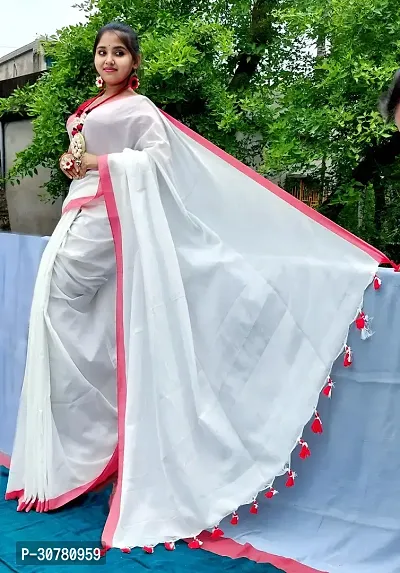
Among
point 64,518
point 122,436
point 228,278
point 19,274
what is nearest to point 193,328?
point 228,278

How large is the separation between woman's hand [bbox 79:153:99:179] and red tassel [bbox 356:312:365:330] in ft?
2.78

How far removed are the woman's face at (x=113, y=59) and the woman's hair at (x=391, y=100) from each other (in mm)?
917

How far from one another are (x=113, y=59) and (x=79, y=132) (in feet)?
0.77

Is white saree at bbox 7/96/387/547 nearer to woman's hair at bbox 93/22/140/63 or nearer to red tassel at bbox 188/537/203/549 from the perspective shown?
red tassel at bbox 188/537/203/549

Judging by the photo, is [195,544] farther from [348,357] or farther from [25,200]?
[25,200]

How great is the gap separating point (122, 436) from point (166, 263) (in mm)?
464

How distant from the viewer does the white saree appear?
1.59 metres

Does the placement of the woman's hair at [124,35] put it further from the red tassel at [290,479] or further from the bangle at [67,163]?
the red tassel at [290,479]

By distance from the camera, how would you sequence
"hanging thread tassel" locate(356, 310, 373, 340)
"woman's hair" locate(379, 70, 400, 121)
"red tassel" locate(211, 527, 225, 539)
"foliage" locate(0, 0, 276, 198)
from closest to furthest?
"woman's hair" locate(379, 70, 400, 121), "hanging thread tassel" locate(356, 310, 373, 340), "red tassel" locate(211, 527, 225, 539), "foliage" locate(0, 0, 276, 198)

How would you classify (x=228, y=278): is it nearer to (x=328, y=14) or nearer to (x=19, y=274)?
(x=19, y=274)

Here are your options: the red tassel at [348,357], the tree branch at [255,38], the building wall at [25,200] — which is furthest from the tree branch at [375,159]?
the building wall at [25,200]

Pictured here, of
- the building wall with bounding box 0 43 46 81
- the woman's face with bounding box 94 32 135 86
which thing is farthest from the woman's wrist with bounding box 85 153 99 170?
the building wall with bounding box 0 43 46 81

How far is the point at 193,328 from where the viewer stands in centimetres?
172

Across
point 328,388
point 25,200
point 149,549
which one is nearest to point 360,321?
point 328,388
